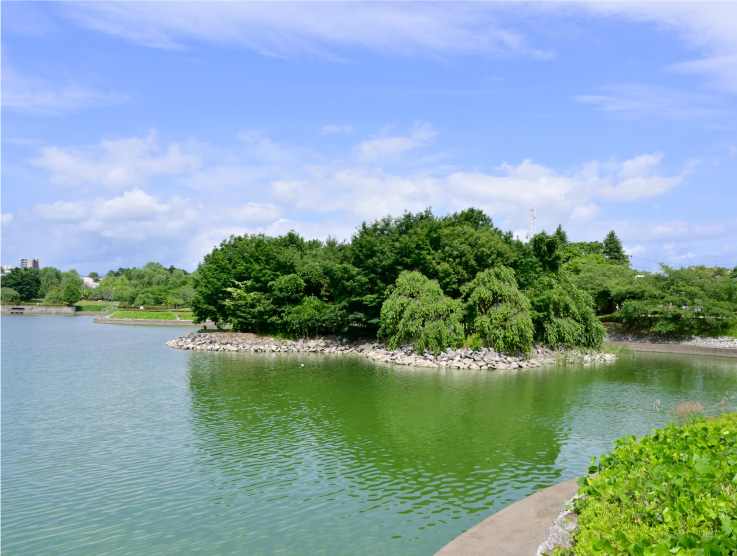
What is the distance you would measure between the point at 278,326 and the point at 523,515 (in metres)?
40.4

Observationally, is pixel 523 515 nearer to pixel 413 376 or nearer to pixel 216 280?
pixel 413 376

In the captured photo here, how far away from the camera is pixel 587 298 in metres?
42.5

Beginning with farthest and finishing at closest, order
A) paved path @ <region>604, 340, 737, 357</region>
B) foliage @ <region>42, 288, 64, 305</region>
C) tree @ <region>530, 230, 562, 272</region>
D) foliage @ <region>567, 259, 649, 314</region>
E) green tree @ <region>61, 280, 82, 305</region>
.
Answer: foliage @ <region>42, 288, 64, 305</region>
green tree @ <region>61, 280, 82, 305</region>
foliage @ <region>567, 259, 649, 314</region>
paved path @ <region>604, 340, 737, 357</region>
tree @ <region>530, 230, 562, 272</region>

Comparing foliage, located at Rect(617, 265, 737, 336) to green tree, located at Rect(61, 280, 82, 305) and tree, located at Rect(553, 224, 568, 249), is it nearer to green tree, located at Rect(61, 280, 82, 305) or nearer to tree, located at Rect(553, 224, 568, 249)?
tree, located at Rect(553, 224, 568, 249)

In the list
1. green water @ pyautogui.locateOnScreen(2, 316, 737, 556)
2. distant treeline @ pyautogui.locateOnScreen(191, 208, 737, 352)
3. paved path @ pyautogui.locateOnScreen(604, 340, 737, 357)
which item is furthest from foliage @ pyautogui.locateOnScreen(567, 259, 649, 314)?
green water @ pyautogui.locateOnScreen(2, 316, 737, 556)

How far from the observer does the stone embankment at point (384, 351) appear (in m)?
36.1

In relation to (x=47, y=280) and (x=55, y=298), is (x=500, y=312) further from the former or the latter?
(x=47, y=280)

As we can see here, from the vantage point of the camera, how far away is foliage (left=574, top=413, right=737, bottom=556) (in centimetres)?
649

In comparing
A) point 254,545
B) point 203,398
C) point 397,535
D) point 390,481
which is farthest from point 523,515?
point 203,398

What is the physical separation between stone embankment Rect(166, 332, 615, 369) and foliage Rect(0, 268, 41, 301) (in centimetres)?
9954

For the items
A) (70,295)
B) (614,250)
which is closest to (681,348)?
(614,250)

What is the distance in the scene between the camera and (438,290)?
38812 mm

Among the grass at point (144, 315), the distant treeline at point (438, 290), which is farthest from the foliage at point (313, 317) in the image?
the grass at point (144, 315)

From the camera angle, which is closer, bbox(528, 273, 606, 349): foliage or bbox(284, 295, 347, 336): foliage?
bbox(528, 273, 606, 349): foliage
